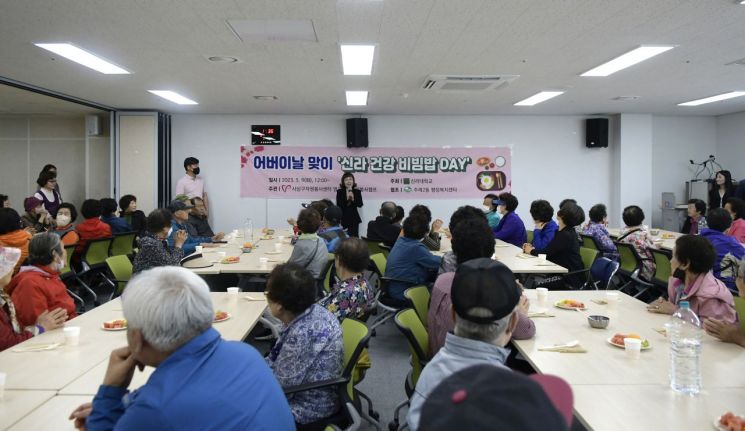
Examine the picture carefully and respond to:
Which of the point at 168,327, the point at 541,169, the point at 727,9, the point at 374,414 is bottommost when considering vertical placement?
the point at 374,414

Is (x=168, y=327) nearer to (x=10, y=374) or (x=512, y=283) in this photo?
(x=512, y=283)

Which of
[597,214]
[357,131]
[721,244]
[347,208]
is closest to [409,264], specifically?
[721,244]

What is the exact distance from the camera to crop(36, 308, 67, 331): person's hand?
9.04ft

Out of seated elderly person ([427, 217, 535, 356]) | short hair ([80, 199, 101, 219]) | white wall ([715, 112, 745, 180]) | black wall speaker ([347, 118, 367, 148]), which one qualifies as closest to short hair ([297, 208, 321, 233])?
seated elderly person ([427, 217, 535, 356])

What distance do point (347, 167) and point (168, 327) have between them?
902cm

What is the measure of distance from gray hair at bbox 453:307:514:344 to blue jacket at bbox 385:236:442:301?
288cm

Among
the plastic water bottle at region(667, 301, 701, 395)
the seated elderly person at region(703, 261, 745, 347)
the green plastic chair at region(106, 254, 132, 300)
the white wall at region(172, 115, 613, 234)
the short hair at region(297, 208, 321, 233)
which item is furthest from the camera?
the white wall at region(172, 115, 613, 234)

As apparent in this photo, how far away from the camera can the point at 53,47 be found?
521 centimetres

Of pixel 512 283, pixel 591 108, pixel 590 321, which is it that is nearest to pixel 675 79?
pixel 591 108

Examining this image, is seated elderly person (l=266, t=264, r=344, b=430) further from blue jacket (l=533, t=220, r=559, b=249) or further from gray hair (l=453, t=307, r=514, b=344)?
blue jacket (l=533, t=220, r=559, b=249)

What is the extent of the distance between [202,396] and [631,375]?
1.77 m

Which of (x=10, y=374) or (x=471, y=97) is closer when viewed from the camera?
(x=10, y=374)

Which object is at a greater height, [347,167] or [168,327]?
[347,167]

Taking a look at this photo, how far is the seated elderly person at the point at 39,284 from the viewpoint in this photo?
289 cm
